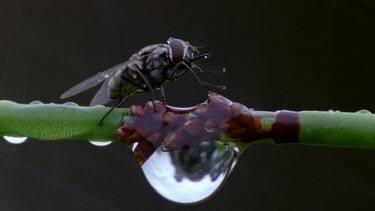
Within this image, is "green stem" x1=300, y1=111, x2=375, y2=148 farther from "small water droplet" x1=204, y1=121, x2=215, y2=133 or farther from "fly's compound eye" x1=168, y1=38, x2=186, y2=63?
"fly's compound eye" x1=168, y1=38, x2=186, y2=63

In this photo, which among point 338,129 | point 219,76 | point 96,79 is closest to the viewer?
point 338,129

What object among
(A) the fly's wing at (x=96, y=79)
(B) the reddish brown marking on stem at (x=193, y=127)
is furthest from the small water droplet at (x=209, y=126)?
(A) the fly's wing at (x=96, y=79)

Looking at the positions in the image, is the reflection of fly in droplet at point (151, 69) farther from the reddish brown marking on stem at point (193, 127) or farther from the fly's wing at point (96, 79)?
the reddish brown marking on stem at point (193, 127)

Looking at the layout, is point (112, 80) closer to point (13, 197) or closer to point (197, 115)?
point (197, 115)

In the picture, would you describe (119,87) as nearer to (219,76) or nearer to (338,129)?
(338,129)

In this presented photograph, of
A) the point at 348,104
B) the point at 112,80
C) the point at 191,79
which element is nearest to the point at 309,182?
the point at 348,104

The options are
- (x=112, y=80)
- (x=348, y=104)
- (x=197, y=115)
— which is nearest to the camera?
(x=197, y=115)

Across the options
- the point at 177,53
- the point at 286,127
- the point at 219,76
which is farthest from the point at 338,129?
the point at 219,76

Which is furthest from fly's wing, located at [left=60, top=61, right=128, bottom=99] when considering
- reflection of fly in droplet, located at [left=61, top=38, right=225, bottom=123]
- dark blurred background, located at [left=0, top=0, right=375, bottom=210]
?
dark blurred background, located at [left=0, top=0, right=375, bottom=210]
